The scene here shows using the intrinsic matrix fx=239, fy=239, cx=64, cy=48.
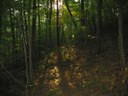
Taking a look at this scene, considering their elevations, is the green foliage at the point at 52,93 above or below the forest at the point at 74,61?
below

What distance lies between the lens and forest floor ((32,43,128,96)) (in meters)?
13.3

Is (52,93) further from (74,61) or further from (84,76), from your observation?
(74,61)

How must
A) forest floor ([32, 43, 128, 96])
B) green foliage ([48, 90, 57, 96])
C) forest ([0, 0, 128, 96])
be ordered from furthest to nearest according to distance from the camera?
green foliage ([48, 90, 57, 96]) < forest ([0, 0, 128, 96]) < forest floor ([32, 43, 128, 96])

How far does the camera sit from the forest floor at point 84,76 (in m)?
13.3

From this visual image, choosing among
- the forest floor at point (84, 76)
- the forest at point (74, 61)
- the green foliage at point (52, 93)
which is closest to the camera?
the forest floor at point (84, 76)

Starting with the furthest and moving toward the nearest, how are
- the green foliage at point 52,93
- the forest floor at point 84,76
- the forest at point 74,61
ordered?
the green foliage at point 52,93
the forest at point 74,61
the forest floor at point 84,76

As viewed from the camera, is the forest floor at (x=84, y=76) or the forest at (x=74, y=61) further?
the forest at (x=74, y=61)

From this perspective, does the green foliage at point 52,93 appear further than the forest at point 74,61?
Yes

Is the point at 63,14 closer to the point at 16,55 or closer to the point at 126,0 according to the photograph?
the point at 16,55

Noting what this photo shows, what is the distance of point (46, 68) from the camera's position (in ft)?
64.3

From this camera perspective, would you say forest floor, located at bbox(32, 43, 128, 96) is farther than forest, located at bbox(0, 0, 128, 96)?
No

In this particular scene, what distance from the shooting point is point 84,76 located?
1560 cm

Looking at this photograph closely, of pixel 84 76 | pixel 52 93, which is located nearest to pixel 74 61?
pixel 84 76

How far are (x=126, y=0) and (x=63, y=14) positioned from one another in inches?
703
